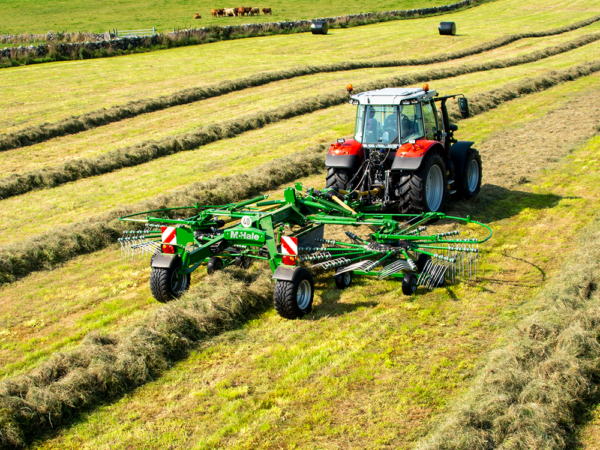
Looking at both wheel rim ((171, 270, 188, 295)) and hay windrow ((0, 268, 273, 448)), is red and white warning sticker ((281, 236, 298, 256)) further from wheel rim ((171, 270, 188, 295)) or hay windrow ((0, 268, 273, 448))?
wheel rim ((171, 270, 188, 295))

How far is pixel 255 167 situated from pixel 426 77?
12.9m

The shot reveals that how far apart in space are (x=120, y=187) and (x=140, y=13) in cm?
4194

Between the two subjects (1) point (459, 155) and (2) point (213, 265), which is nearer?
(2) point (213, 265)

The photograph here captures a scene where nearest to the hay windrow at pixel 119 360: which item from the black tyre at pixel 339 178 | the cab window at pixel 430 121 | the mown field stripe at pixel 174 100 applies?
the black tyre at pixel 339 178

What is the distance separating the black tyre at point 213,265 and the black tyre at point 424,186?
3084 mm

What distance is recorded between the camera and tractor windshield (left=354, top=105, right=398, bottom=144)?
981 centimetres

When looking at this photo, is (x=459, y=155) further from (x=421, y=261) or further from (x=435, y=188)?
(x=421, y=261)

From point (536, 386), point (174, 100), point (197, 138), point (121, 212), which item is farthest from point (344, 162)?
point (174, 100)

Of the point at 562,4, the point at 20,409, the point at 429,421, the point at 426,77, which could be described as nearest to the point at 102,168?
the point at 20,409

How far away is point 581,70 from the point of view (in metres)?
23.5

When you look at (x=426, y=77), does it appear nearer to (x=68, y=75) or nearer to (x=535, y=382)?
(x=68, y=75)

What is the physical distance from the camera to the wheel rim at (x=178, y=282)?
23.6 ft

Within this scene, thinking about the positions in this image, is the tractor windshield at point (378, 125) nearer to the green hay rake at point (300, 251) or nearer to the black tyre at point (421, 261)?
the green hay rake at point (300, 251)

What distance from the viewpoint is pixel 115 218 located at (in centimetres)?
1031
